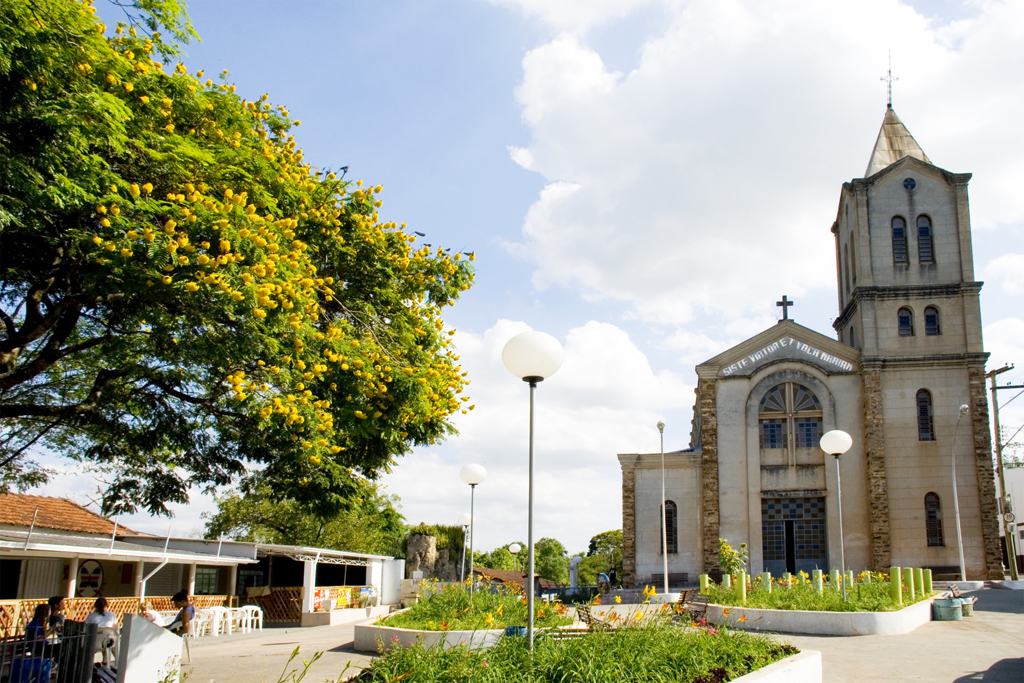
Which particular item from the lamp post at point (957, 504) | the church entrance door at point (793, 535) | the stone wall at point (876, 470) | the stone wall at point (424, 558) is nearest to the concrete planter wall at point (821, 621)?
the stone wall at point (876, 470)

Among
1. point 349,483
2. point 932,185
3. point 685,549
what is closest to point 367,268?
point 349,483

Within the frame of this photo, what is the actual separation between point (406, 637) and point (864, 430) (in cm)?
2569

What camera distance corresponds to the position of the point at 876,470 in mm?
32969

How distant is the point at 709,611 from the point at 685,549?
16.8 metres

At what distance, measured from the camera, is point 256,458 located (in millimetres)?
12688

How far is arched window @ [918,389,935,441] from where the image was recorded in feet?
109

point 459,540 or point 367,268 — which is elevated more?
point 367,268

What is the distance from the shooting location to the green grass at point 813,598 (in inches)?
695

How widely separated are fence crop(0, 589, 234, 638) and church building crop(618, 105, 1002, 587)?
55.1 ft

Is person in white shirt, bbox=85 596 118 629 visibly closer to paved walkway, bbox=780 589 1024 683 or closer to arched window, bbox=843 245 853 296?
paved walkway, bbox=780 589 1024 683

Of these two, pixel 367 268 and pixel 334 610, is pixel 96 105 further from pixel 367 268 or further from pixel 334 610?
pixel 334 610

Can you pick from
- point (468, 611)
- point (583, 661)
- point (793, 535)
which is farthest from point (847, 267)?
point (583, 661)

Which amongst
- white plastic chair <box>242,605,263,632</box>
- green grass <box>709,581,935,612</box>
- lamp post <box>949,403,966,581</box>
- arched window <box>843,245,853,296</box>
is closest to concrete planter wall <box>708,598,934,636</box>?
green grass <box>709,581,935,612</box>

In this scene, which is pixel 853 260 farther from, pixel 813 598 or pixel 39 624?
pixel 39 624
